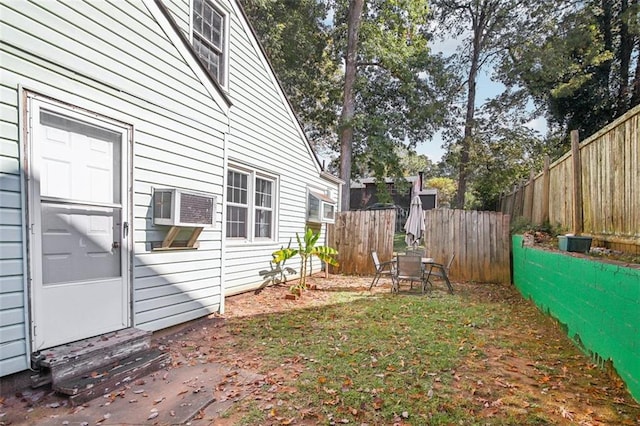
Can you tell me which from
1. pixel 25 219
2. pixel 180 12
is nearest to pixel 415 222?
pixel 180 12

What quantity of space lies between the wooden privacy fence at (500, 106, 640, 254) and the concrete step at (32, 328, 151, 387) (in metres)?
5.21

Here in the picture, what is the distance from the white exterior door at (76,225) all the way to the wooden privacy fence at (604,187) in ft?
17.8

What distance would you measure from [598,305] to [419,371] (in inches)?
78.2

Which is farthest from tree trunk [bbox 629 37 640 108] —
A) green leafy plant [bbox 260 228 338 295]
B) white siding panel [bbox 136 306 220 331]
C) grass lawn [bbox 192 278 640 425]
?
white siding panel [bbox 136 306 220 331]

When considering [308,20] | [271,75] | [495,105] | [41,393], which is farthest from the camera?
[495,105]

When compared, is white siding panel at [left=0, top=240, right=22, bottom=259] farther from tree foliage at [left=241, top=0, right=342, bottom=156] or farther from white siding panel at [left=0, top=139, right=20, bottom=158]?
tree foliage at [left=241, top=0, right=342, bottom=156]

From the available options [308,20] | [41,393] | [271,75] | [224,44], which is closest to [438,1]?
[308,20]

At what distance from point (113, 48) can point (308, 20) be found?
14344 mm

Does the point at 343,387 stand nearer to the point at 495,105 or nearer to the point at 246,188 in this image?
the point at 246,188

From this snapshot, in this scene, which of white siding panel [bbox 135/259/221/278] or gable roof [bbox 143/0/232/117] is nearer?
white siding panel [bbox 135/259/221/278]

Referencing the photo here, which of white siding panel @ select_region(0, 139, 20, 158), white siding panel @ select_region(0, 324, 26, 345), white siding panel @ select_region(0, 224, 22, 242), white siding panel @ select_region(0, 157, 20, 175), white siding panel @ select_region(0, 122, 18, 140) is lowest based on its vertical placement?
Result: white siding panel @ select_region(0, 324, 26, 345)

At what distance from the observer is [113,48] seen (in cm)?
356

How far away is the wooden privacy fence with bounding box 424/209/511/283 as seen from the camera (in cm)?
893

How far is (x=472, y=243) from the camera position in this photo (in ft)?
30.3
